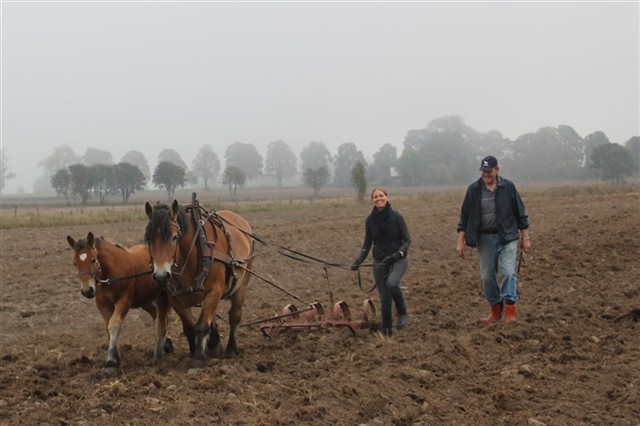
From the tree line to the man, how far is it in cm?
3967

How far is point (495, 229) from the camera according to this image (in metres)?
7.69

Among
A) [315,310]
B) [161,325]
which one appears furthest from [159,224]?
[315,310]

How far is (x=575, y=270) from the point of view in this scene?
1138 centimetres

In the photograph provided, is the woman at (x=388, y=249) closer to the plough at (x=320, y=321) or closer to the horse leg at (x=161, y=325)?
the plough at (x=320, y=321)

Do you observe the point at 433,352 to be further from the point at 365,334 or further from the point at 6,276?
the point at 6,276

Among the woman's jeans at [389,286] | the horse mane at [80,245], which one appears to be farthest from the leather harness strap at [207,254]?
the woman's jeans at [389,286]

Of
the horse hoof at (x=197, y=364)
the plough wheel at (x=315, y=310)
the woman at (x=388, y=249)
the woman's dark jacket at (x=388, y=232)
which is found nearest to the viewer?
the horse hoof at (x=197, y=364)

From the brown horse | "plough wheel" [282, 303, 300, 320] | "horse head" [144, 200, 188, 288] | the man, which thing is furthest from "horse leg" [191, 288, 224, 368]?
the man

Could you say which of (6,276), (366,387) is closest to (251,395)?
(366,387)

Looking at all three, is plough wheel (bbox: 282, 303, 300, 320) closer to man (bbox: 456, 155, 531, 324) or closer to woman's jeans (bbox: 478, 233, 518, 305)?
man (bbox: 456, 155, 531, 324)

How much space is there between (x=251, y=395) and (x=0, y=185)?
179 m

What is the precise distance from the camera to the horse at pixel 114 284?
6734 millimetres

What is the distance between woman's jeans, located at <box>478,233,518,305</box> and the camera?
7625 millimetres

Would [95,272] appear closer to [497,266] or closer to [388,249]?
[388,249]
